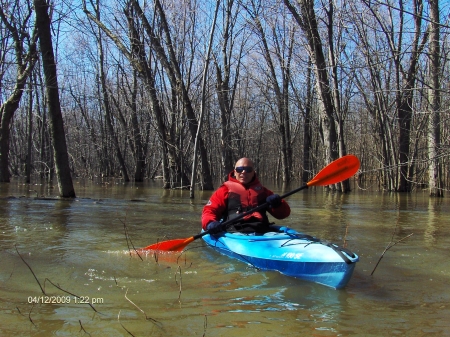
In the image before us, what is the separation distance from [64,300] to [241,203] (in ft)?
8.29

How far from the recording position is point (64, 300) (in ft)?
10.1

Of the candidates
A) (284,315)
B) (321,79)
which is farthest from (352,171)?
(321,79)

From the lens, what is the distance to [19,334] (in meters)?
2.44

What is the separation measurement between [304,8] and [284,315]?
12.6 m

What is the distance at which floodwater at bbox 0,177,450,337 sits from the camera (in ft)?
8.64

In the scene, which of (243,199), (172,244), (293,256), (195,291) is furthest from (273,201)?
(195,291)

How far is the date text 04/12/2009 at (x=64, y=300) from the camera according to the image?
9.98 feet

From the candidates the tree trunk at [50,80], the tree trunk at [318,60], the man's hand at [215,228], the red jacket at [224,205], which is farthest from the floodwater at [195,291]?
the tree trunk at [318,60]

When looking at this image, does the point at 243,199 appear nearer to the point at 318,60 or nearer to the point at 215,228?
the point at 215,228

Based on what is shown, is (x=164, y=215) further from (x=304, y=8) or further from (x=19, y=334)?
(x=304, y=8)

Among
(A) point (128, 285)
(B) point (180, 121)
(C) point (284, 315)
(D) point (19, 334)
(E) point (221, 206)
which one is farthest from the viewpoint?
(B) point (180, 121)

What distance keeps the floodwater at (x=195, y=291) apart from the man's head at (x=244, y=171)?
948 millimetres

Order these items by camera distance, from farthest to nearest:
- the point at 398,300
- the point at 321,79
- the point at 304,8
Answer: the point at 321,79, the point at 304,8, the point at 398,300

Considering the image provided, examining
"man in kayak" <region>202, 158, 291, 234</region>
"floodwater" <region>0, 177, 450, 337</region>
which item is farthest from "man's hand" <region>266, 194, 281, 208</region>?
"floodwater" <region>0, 177, 450, 337</region>
